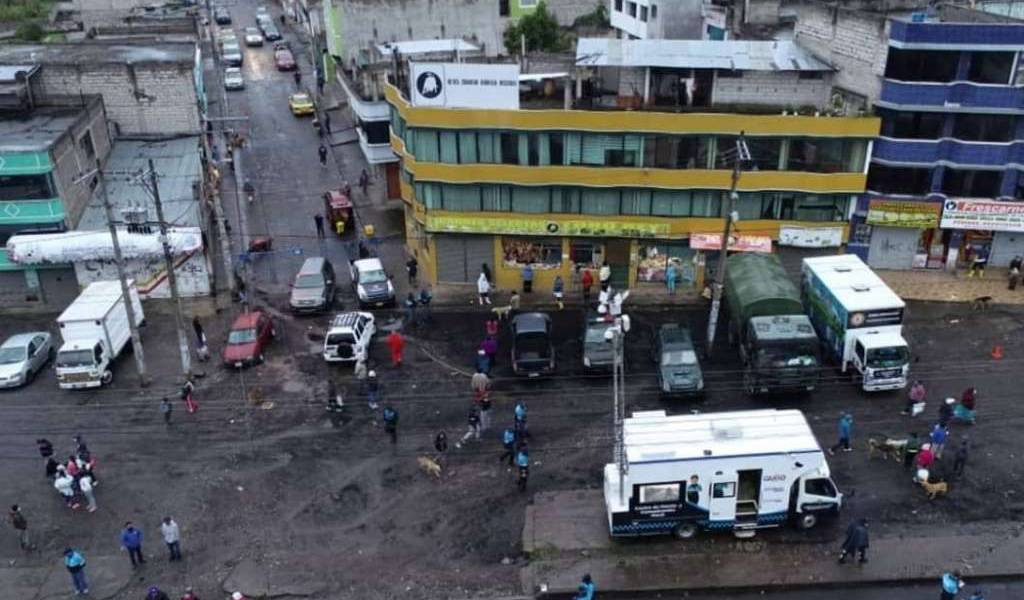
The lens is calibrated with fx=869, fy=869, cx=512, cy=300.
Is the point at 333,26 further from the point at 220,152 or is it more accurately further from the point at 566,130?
the point at 566,130

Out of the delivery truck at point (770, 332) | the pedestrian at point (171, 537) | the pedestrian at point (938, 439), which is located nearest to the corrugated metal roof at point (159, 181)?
the pedestrian at point (171, 537)

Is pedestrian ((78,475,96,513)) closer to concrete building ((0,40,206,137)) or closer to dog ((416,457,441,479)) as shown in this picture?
dog ((416,457,441,479))

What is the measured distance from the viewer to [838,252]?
133ft

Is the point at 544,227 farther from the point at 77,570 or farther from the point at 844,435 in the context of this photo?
the point at 77,570

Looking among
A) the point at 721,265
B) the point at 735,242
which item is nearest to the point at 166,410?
the point at 721,265

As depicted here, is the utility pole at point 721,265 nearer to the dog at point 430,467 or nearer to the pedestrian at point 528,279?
the pedestrian at point 528,279

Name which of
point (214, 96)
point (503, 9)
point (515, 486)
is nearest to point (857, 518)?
point (515, 486)

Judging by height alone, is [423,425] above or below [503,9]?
below

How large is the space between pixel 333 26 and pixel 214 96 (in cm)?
1763

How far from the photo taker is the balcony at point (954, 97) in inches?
1443

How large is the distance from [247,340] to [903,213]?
96.6 ft

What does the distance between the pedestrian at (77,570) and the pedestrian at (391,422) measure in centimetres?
1004

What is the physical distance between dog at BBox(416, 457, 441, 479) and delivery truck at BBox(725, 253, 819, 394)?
11843 millimetres

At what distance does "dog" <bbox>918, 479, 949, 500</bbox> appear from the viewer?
26047 mm
